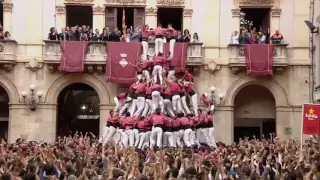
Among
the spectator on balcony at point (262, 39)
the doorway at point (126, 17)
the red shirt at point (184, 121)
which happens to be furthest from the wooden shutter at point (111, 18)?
the red shirt at point (184, 121)

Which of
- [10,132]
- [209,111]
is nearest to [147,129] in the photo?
[209,111]

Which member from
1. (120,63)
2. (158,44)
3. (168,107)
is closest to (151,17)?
(120,63)

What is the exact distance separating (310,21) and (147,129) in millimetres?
13551

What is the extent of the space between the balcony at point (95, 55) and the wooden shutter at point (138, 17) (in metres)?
2.74

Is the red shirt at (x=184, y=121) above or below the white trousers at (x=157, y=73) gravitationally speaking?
below

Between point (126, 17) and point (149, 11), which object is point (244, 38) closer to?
point (149, 11)

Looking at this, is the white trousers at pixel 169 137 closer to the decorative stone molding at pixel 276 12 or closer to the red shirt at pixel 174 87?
the red shirt at pixel 174 87

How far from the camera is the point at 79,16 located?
132ft

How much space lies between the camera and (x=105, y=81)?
38.0 m

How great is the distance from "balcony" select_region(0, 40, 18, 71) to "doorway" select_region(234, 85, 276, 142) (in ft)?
42.9

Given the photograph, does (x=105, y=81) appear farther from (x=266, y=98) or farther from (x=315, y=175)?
(x=315, y=175)

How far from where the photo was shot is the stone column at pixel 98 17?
39.0 metres

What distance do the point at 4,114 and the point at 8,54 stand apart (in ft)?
14.9

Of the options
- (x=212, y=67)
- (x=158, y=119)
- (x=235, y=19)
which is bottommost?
(x=158, y=119)
